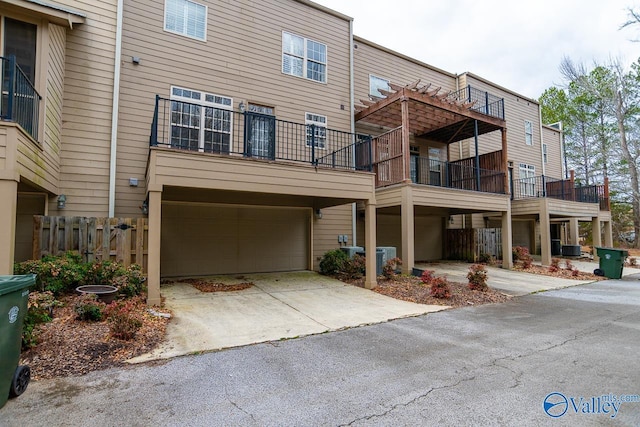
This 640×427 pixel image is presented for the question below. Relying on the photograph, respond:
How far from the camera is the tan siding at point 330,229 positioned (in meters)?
10.9

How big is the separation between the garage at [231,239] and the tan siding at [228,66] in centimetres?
135

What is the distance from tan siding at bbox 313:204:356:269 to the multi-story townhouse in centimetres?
5

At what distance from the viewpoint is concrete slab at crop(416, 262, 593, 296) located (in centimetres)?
893

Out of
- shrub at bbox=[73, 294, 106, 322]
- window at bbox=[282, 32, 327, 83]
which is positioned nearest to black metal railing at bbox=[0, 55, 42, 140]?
shrub at bbox=[73, 294, 106, 322]

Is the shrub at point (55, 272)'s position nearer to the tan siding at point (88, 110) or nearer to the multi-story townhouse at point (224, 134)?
the multi-story townhouse at point (224, 134)

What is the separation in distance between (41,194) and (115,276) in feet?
9.87

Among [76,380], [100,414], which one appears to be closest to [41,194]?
[76,380]

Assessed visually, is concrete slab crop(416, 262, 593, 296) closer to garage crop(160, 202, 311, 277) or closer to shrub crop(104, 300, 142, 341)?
garage crop(160, 202, 311, 277)

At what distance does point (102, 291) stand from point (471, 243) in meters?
13.3

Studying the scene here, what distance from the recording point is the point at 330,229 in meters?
11.2

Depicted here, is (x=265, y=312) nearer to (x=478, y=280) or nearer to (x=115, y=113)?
(x=478, y=280)
